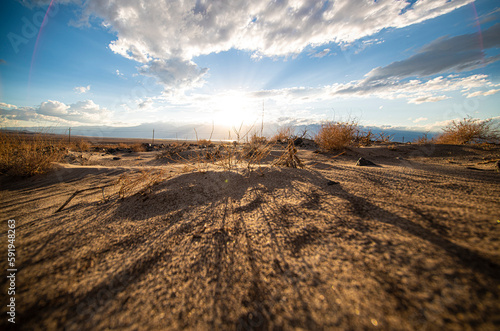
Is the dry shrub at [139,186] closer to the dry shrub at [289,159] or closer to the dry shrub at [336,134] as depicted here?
the dry shrub at [289,159]

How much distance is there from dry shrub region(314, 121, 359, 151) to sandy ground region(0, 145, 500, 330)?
321 cm

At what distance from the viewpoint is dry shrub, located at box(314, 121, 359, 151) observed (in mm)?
4613

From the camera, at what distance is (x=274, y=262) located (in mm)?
812

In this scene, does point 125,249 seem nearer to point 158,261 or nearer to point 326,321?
point 158,261

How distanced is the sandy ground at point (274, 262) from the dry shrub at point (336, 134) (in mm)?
3209

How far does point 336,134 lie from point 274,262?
4.53 m

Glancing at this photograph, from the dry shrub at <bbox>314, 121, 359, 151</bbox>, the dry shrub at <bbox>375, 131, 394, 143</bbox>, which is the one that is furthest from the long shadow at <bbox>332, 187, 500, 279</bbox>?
the dry shrub at <bbox>375, 131, 394, 143</bbox>

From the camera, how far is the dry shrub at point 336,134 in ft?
15.1

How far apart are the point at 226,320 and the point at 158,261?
1.63 feet

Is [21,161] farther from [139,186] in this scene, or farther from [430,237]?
[430,237]

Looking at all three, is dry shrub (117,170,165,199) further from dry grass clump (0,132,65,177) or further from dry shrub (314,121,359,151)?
dry shrub (314,121,359,151)

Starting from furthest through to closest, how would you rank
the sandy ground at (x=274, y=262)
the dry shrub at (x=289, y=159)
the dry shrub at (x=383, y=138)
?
the dry shrub at (x=383, y=138) < the dry shrub at (x=289, y=159) < the sandy ground at (x=274, y=262)

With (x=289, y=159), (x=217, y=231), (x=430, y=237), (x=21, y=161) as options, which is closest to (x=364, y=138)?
(x=289, y=159)

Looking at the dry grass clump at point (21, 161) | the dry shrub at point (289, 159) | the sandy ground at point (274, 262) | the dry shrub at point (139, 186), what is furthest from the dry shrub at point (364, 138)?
the dry grass clump at point (21, 161)
